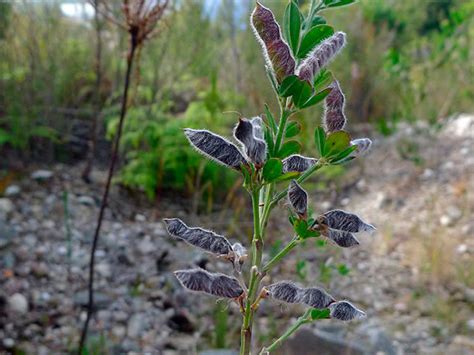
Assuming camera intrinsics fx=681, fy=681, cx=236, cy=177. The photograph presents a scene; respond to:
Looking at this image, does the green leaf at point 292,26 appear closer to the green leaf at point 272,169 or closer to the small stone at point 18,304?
the green leaf at point 272,169

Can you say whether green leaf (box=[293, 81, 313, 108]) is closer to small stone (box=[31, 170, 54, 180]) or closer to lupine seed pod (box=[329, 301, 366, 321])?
lupine seed pod (box=[329, 301, 366, 321])

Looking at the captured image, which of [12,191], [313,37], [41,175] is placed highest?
[41,175]

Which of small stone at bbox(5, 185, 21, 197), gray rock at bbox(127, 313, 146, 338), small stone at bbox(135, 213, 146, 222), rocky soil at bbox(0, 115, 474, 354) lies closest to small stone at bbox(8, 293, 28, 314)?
rocky soil at bbox(0, 115, 474, 354)

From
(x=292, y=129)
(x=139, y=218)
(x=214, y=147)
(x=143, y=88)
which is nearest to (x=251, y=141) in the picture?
(x=214, y=147)

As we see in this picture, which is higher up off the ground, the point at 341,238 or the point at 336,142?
the point at 336,142

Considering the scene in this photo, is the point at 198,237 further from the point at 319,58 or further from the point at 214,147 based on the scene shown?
the point at 319,58

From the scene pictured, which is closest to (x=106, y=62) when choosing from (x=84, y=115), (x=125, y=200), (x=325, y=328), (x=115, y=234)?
(x=84, y=115)
